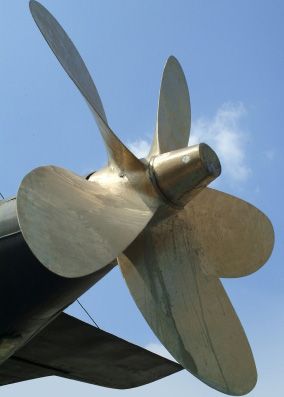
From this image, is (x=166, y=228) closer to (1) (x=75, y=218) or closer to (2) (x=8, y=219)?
(1) (x=75, y=218)

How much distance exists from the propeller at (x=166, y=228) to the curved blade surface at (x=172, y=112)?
0.01 meters

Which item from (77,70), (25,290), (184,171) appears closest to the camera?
(184,171)

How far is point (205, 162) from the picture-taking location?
605 cm

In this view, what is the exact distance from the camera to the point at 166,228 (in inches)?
268

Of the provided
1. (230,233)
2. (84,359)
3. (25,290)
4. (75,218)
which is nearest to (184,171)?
(75,218)

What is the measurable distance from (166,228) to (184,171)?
89 centimetres

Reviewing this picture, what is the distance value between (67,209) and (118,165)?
1.12m

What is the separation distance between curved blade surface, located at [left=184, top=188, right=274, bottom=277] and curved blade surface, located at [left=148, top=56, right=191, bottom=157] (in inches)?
28.4

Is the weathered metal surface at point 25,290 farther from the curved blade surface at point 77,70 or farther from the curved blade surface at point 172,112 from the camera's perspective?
the curved blade surface at point 172,112

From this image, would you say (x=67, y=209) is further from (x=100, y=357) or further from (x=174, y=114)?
(x=100, y=357)

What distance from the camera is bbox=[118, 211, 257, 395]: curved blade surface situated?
20.3 feet

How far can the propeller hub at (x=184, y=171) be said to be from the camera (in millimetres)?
6074

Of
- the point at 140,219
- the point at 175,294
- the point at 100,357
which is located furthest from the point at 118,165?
the point at 100,357

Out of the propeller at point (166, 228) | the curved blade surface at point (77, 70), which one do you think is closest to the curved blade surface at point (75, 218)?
the propeller at point (166, 228)
